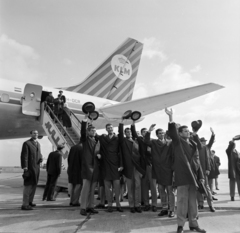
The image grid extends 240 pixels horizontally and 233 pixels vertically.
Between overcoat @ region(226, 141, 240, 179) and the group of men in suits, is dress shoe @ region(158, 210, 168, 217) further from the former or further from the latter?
overcoat @ region(226, 141, 240, 179)

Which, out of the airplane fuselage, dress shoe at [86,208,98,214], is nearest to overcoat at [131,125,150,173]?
dress shoe at [86,208,98,214]

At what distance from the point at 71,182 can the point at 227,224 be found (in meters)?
3.54

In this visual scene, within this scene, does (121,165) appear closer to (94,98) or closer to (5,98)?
(5,98)

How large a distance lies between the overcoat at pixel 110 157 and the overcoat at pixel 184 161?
1.62 m

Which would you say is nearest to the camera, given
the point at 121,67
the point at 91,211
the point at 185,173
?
the point at 185,173

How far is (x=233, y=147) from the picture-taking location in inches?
268

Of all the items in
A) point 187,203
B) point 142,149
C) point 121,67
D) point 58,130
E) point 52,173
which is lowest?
point 187,203

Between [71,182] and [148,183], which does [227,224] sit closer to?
[148,183]

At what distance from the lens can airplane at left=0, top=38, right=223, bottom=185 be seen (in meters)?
9.78

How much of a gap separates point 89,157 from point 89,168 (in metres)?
0.22

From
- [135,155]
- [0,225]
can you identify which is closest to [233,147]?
[135,155]

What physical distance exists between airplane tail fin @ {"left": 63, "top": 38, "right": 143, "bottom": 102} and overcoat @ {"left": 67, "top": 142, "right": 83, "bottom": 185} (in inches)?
362

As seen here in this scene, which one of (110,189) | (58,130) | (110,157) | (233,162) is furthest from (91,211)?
(58,130)

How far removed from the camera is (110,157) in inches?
204
